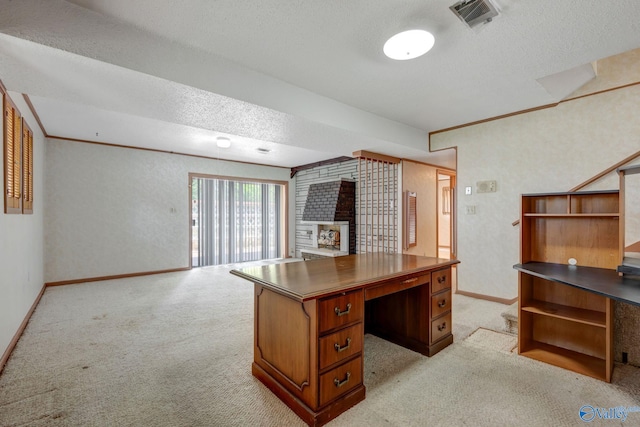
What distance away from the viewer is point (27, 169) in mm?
3311

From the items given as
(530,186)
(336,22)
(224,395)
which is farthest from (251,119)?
(530,186)

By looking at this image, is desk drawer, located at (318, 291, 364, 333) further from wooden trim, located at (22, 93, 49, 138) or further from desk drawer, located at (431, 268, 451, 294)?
wooden trim, located at (22, 93, 49, 138)

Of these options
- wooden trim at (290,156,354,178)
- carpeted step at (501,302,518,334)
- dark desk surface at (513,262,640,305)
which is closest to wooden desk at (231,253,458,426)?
dark desk surface at (513,262,640,305)

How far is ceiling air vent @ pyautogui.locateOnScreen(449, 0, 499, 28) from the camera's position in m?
1.73

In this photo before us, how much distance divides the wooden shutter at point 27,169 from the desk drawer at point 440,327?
14.1 feet

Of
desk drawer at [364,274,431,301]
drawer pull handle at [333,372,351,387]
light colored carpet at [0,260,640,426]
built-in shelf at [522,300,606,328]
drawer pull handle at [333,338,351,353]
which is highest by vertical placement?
desk drawer at [364,274,431,301]

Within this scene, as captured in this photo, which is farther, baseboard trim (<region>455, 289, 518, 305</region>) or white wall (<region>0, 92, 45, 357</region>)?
baseboard trim (<region>455, 289, 518, 305</region>)

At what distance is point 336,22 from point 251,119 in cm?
137

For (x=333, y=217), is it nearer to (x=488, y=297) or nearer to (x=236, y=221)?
(x=236, y=221)

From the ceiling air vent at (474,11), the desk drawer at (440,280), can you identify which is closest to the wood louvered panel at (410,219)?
the desk drawer at (440,280)

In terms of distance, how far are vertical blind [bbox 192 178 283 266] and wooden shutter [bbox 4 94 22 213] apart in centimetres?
348

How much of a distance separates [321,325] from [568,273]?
188cm

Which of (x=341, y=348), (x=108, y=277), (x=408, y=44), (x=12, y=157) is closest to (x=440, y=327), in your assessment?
(x=341, y=348)

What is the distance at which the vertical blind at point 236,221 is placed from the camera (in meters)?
6.57
